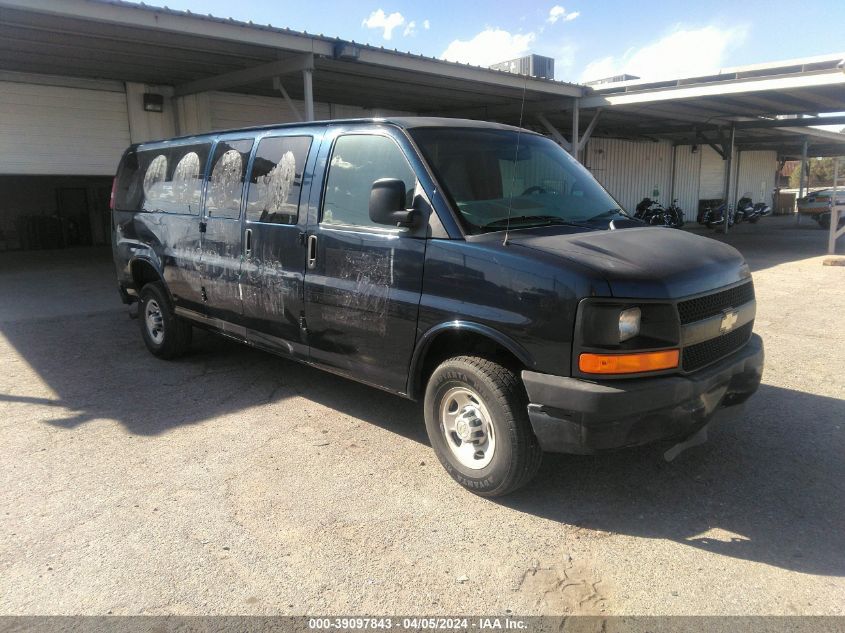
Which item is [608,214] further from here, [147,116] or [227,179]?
[147,116]

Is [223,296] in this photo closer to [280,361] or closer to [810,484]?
[280,361]

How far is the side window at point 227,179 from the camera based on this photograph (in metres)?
4.98

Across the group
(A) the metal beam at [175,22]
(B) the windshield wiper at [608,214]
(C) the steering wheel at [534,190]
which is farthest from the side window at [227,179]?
(A) the metal beam at [175,22]

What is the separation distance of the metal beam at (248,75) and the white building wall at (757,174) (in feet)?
87.9

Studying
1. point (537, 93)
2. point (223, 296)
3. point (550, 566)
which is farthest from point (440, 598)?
point (537, 93)

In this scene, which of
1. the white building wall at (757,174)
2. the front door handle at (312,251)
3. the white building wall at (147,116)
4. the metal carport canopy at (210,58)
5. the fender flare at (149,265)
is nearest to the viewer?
the front door handle at (312,251)

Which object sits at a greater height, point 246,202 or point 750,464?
point 246,202

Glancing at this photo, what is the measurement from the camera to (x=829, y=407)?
4.79 meters

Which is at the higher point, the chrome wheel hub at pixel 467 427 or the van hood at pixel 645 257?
the van hood at pixel 645 257

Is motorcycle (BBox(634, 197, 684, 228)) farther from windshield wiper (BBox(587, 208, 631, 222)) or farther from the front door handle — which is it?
the front door handle

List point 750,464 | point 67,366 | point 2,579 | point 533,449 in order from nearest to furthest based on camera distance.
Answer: point 2,579
point 533,449
point 750,464
point 67,366

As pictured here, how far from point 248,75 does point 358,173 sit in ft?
29.7

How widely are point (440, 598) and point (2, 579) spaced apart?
2034mm

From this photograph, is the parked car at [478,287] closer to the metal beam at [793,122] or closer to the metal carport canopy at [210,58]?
the metal carport canopy at [210,58]
